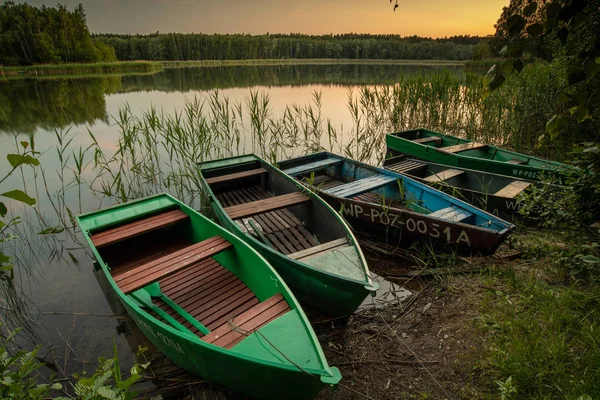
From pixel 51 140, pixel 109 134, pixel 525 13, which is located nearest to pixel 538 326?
pixel 525 13

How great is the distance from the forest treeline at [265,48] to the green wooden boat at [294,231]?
239 feet

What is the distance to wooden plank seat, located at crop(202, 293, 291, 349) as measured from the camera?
2580 millimetres

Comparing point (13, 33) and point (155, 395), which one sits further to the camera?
point (13, 33)

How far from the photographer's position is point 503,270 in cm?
399

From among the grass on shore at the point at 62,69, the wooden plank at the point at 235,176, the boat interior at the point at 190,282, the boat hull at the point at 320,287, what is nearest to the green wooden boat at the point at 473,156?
the boat hull at the point at 320,287

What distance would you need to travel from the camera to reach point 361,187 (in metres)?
5.66

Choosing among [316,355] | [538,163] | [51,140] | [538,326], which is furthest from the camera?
[51,140]

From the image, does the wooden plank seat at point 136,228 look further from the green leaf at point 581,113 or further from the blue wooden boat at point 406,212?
the green leaf at point 581,113

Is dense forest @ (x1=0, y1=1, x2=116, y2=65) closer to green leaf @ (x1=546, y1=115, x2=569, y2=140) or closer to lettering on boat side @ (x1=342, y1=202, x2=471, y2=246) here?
lettering on boat side @ (x1=342, y1=202, x2=471, y2=246)

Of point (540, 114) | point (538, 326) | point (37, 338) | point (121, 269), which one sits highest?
point (540, 114)

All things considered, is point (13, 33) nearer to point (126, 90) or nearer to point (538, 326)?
point (126, 90)

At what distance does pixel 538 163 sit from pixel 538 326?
4.42 m

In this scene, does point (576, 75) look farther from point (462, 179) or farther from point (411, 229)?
point (462, 179)

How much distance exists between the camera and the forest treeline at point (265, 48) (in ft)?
230
